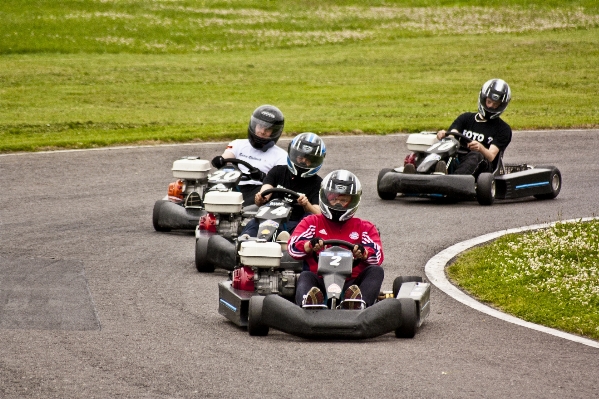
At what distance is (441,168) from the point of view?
14.3m

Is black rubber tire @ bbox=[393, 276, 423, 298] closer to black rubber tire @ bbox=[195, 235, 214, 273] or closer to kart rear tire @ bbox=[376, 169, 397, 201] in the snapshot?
black rubber tire @ bbox=[195, 235, 214, 273]

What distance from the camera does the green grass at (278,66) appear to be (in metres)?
22.8

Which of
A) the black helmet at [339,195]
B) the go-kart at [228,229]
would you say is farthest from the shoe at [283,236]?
the black helmet at [339,195]

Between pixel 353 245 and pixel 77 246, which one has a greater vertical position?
pixel 353 245

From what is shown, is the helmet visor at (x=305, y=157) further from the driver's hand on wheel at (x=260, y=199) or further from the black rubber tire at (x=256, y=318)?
the black rubber tire at (x=256, y=318)

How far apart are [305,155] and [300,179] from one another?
353 millimetres

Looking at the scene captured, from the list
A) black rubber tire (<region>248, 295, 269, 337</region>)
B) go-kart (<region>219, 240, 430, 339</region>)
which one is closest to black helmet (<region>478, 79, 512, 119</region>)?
go-kart (<region>219, 240, 430, 339</region>)

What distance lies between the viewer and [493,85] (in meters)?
14.8

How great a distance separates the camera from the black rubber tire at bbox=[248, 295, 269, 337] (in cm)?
777

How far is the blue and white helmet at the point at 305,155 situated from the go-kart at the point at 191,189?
1444 millimetres

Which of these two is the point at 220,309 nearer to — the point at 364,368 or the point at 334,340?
the point at 334,340

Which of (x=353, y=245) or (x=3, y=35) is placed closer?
(x=353, y=245)

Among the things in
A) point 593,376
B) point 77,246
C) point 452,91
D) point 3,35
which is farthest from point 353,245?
point 3,35

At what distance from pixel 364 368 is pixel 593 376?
1.41 metres
